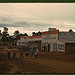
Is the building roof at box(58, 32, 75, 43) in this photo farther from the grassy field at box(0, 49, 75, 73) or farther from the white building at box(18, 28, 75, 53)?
the grassy field at box(0, 49, 75, 73)

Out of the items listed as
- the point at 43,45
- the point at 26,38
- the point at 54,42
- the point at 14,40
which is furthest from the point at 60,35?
the point at 14,40

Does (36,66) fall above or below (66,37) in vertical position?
below

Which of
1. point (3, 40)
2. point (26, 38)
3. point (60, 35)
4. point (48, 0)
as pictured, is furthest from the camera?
point (3, 40)

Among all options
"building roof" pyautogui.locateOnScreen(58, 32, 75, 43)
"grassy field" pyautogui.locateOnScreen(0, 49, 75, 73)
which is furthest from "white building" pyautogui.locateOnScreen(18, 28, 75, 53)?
"grassy field" pyautogui.locateOnScreen(0, 49, 75, 73)

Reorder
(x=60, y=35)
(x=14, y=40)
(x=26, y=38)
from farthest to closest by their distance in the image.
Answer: (x=14, y=40) → (x=26, y=38) → (x=60, y=35)

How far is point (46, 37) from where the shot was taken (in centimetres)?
4006

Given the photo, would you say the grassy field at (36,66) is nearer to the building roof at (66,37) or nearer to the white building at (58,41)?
Answer: the white building at (58,41)

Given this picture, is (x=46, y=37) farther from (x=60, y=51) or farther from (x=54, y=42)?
(x=60, y=51)

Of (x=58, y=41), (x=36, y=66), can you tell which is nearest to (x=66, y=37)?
(x=58, y=41)

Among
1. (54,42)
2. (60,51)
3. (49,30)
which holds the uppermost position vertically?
(49,30)

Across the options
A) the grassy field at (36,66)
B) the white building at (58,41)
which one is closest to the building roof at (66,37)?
the white building at (58,41)

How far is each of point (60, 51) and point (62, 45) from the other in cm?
174

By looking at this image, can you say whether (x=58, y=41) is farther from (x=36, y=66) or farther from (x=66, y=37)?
(x=36, y=66)

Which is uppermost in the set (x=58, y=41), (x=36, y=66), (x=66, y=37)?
(x=66, y=37)
